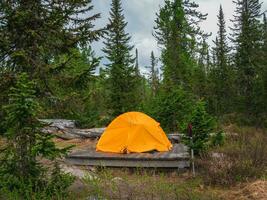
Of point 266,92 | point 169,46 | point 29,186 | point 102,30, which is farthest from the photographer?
point 169,46

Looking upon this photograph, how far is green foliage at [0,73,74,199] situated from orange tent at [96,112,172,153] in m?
6.84

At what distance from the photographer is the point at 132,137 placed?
1391cm

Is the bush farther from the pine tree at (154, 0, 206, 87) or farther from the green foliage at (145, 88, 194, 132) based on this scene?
the pine tree at (154, 0, 206, 87)

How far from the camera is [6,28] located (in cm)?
761

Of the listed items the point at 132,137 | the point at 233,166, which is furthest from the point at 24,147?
the point at 132,137

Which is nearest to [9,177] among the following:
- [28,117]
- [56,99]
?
[28,117]

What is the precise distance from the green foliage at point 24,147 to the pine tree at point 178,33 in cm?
2419

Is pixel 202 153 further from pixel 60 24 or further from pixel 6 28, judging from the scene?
pixel 6 28

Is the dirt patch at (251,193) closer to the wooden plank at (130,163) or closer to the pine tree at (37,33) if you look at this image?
the wooden plank at (130,163)

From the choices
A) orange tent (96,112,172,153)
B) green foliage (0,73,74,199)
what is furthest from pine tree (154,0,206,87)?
green foliage (0,73,74,199)

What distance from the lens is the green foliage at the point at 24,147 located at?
6363 mm

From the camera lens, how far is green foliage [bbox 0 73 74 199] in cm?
636

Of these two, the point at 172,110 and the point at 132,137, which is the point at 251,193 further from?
the point at 172,110

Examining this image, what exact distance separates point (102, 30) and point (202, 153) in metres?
5.31
